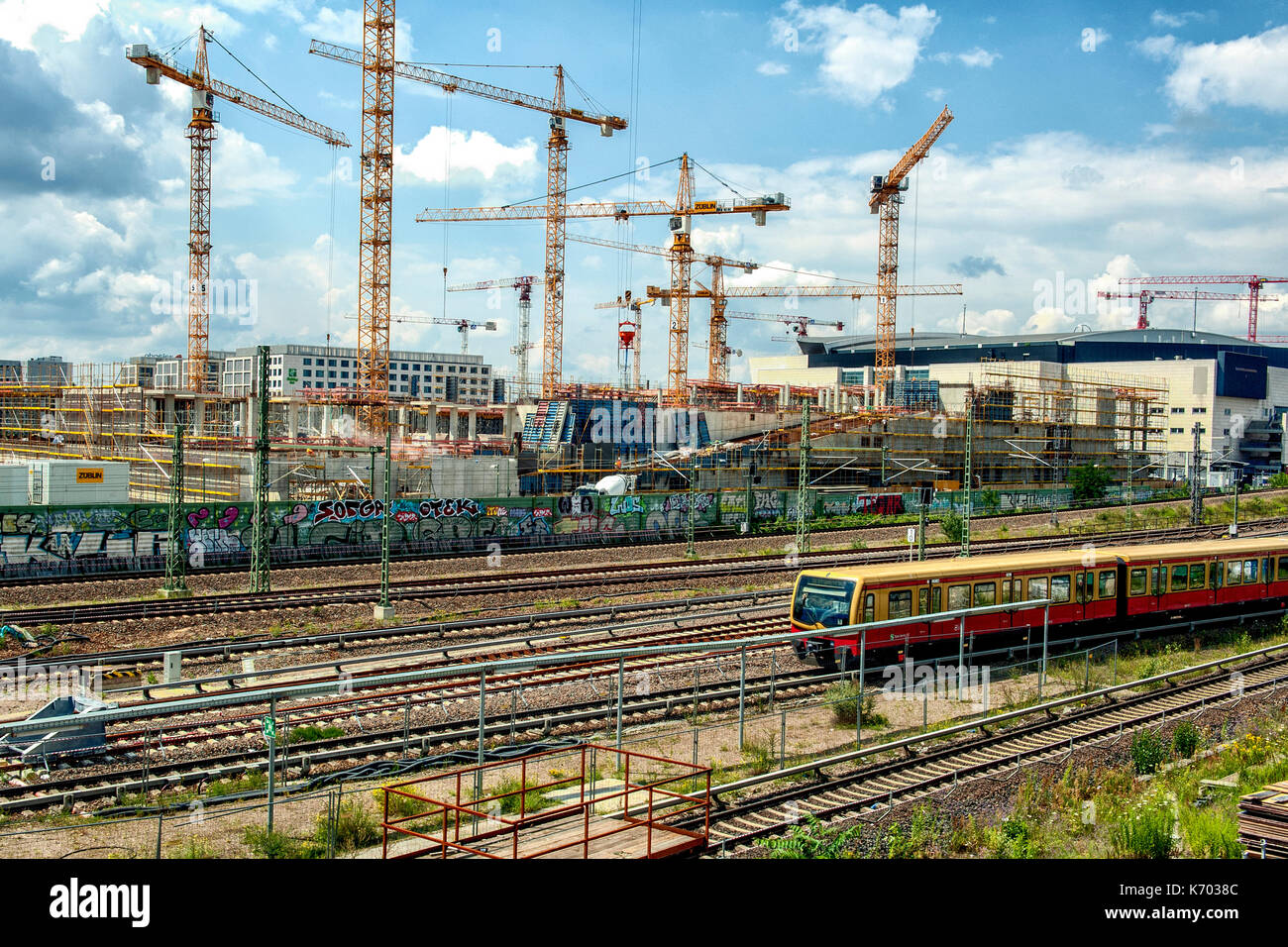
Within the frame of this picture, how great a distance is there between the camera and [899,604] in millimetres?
20094

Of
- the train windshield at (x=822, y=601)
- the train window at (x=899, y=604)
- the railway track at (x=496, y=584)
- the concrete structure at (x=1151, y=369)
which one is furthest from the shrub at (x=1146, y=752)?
the concrete structure at (x=1151, y=369)

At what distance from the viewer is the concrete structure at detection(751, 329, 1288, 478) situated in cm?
10819

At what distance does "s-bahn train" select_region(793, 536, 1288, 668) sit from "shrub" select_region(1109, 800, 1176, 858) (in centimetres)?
569

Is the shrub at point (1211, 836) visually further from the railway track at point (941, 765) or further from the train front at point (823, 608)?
the train front at point (823, 608)

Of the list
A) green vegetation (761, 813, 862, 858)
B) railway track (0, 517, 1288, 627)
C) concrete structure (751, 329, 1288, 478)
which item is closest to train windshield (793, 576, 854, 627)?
green vegetation (761, 813, 862, 858)

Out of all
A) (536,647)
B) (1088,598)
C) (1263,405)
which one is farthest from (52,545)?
(1263,405)

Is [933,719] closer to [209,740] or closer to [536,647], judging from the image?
[536,647]

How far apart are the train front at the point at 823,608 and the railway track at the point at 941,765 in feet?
12.6

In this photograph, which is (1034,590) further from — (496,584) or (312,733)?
(496,584)

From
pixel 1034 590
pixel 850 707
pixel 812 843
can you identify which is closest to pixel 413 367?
pixel 1034 590

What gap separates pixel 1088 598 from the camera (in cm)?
Answer: 2334

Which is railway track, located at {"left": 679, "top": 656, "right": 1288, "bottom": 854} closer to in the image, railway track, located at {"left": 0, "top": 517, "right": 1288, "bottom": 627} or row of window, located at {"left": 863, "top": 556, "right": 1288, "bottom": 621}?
row of window, located at {"left": 863, "top": 556, "right": 1288, "bottom": 621}

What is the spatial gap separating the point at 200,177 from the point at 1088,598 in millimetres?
75232

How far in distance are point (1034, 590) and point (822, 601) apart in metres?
Answer: 5.56
